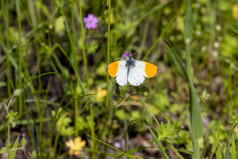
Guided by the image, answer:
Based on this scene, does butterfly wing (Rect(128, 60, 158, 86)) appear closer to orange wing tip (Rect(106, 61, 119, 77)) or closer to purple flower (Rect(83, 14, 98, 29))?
orange wing tip (Rect(106, 61, 119, 77))

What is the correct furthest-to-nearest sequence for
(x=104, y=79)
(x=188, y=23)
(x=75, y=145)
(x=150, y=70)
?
1. (x=104, y=79)
2. (x=75, y=145)
3. (x=150, y=70)
4. (x=188, y=23)

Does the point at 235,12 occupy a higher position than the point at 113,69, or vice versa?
the point at 235,12

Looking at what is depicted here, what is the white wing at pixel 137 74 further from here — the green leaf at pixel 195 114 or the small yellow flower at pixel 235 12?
the small yellow flower at pixel 235 12

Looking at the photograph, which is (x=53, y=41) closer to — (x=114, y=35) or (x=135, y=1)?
(x=114, y=35)

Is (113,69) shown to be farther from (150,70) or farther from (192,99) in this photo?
(192,99)

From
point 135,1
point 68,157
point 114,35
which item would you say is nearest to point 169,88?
point 114,35

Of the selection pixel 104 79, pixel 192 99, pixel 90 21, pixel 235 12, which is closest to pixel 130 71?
pixel 192 99

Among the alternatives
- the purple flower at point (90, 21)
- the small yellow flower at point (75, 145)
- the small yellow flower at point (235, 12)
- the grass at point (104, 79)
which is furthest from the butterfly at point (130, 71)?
the small yellow flower at point (235, 12)
